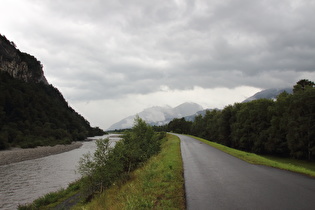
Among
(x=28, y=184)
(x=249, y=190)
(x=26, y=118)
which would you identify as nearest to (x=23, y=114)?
(x=26, y=118)

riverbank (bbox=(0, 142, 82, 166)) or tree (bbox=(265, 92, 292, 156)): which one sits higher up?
tree (bbox=(265, 92, 292, 156))

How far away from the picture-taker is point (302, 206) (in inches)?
344

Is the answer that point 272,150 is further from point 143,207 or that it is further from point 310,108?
point 143,207

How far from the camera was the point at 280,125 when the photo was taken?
170 feet

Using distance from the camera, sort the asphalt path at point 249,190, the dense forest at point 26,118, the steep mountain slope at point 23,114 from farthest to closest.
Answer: the steep mountain slope at point 23,114
the dense forest at point 26,118
the asphalt path at point 249,190

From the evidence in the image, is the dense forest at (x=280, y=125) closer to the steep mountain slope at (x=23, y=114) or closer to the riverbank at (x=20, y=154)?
the riverbank at (x=20, y=154)

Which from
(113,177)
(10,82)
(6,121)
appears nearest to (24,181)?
(113,177)

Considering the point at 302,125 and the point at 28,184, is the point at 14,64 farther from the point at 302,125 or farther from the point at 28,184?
the point at 302,125

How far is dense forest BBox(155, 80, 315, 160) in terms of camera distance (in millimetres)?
43938

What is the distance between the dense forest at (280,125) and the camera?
144 feet

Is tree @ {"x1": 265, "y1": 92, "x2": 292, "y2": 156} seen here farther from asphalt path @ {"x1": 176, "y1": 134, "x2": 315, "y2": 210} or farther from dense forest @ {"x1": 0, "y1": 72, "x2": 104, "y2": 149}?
dense forest @ {"x1": 0, "y1": 72, "x2": 104, "y2": 149}

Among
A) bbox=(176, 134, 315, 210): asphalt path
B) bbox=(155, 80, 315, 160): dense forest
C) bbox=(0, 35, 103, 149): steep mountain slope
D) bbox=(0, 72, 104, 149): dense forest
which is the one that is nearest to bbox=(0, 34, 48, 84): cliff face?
bbox=(0, 35, 103, 149): steep mountain slope

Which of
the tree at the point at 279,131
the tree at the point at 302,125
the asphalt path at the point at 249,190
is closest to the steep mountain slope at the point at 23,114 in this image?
the tree at the point at 279,131

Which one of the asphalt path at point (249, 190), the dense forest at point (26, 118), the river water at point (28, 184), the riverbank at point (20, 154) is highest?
the dense forest at point (26, 118)
